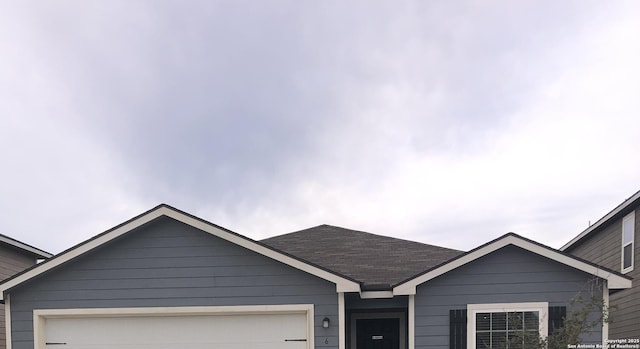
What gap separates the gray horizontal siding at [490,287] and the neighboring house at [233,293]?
2 cm

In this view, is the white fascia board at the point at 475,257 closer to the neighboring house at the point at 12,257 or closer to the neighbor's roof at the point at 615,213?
the neighbor's roof at the point at 615,213

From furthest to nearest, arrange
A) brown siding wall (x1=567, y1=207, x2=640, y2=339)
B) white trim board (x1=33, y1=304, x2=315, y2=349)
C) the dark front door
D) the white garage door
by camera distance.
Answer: brown siding wall (x1=567, y1=207, x2=640, y2=339), the dark front door, the white garage door, white trim board (x1=33, y1=304, x2=315, y2=349)

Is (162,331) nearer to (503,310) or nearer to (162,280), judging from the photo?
(162,280)

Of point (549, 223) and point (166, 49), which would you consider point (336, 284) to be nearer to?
point (166, 49)

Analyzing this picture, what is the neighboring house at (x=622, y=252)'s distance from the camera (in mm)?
8867

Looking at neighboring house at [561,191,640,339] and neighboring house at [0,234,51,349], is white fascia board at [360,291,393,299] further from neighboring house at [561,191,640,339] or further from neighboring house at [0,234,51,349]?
neighboring house at [0,234,51,349]

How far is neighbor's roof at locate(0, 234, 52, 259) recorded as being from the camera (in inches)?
404

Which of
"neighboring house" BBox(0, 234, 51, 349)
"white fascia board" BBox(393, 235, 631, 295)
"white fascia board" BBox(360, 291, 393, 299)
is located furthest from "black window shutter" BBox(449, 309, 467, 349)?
"neighboring house" BBox(0, 234, 51, 349)

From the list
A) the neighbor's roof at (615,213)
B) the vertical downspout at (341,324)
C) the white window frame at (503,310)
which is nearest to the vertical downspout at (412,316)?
the white window frame at (503,310)

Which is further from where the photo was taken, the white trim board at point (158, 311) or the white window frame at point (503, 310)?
the white trim board at point (158, 311)

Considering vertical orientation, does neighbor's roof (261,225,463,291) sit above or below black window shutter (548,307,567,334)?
above

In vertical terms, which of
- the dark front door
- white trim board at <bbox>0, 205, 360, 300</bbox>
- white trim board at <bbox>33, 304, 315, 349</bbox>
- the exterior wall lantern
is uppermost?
white trim board at <bbox>0, 205, 360, 300</bbox>

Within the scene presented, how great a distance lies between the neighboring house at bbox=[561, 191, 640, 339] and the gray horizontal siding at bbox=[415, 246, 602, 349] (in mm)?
2066

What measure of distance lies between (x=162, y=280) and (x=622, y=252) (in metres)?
9.43
